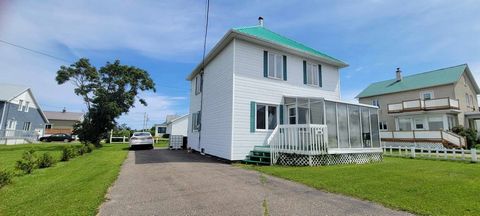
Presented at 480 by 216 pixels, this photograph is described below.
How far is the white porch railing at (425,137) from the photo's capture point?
758 inches

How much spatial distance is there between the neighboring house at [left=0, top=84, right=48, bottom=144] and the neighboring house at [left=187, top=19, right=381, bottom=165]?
29792 millimetres

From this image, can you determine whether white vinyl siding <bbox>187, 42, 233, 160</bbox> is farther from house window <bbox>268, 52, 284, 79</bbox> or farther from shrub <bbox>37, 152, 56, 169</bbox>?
shrub <bbox>37, 152, 56, 169</bbox>

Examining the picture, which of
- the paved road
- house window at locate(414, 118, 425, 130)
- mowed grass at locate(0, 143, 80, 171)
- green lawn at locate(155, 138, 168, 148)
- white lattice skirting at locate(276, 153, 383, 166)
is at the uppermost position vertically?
house window at locate(414, 118, 425, 130)

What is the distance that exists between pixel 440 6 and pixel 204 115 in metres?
12.7

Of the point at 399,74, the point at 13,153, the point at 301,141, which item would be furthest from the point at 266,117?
the point at 399,74

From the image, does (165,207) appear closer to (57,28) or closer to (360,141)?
(360,141)

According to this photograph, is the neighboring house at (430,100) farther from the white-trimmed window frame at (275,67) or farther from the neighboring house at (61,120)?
the neighboring house at (61,120)

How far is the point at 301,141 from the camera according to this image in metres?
9.64

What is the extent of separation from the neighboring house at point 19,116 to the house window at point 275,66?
33083 mm

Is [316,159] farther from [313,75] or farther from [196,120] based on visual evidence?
[196,120]

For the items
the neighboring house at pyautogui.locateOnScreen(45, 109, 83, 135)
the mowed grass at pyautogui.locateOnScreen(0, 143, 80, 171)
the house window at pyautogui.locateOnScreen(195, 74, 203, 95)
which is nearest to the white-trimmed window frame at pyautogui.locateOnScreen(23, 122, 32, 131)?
the neighboring house at pyautogui.locateOnScreen(45, 109, 83, 135)

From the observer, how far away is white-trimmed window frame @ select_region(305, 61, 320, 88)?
1389 cm

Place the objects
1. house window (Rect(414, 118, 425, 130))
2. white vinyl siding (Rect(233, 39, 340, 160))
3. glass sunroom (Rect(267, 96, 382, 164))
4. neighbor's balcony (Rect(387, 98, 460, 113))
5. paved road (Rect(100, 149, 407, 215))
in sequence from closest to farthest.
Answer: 1. paved road (Rect(100, 149, 407, 215))
2. glass sunroom (Rect(267, 96, 382, 164))
3. white vinyl siding (Rect(233, 39, 340, 160))
4. neighbor's balcony (Rect(387, 98, 460, 113))
5. house window (Rect(414, 118, 425, 130))

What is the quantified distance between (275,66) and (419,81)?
2536cm
